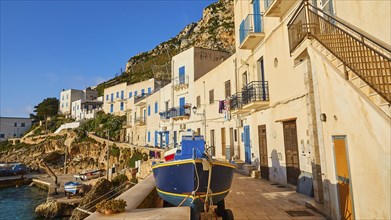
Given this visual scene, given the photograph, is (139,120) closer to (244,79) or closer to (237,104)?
(244,79)

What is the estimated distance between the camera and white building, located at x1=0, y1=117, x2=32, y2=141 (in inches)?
2746

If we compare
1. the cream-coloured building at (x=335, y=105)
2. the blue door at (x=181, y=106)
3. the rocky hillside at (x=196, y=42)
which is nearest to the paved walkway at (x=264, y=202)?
the cream-coloured building at (x=335, y=105)

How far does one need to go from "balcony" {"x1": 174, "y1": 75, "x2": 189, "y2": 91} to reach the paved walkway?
1561 centimetres

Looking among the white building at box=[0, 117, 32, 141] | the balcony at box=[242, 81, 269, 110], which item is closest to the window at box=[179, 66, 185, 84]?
the balcony at box=[242, 81, 269, 110]

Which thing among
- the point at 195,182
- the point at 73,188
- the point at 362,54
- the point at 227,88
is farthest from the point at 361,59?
the point at 73,188

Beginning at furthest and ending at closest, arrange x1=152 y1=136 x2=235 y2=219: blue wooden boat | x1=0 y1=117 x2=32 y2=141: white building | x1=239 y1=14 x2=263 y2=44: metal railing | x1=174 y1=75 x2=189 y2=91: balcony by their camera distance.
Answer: x1=0 y1=117 x2=32 y2=141: white building → x1=174 y1=75 x2=189 y2=91: balcony → x1=239 y1=14 x2=263 y2=44: metal railing → x1=152 y1=136 x2=235 y2=219: blue wooden boat

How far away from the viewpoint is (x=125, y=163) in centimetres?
3506

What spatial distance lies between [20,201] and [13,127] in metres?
56.1

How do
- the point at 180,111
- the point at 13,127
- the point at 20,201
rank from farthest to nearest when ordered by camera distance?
the point at 13,127 < the point at 20,201 < the point at 180,111

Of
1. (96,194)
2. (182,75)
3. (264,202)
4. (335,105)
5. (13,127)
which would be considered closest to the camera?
(335,105)

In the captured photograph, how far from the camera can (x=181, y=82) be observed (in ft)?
80.4

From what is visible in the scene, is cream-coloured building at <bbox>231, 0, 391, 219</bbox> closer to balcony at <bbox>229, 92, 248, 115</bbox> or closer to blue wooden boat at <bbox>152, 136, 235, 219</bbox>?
blue wooden boat at <bbox>152, 136, 235, 219</bbox>

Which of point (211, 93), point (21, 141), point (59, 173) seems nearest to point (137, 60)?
point (21, 141)

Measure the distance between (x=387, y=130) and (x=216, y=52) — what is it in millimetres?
23447
